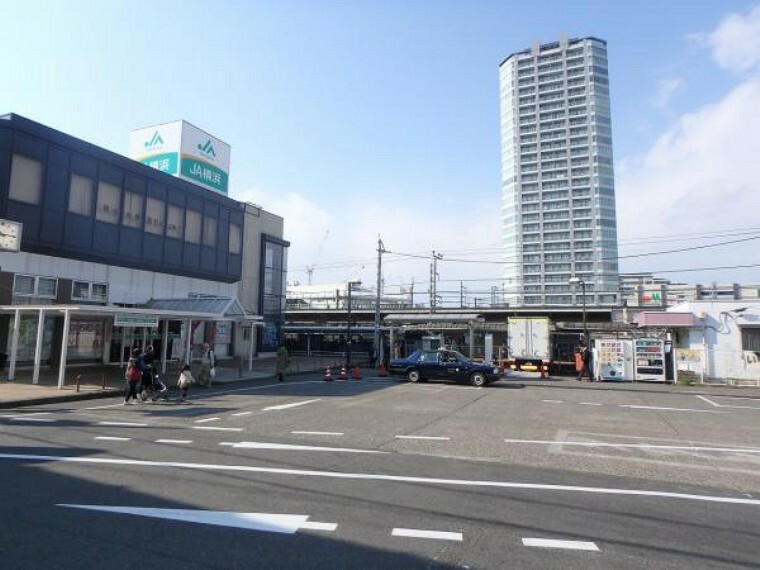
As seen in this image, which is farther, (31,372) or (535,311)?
(535,311)

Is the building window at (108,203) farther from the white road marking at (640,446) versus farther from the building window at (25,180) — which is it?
the white road marking at (640,446)

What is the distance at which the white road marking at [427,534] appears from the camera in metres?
5.21

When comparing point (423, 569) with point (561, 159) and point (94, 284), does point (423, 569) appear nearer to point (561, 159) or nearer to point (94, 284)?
point (94, 284)

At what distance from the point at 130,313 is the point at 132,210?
854 cm

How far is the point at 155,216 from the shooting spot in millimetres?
28375

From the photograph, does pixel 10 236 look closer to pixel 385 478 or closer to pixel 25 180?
pixel 25 180

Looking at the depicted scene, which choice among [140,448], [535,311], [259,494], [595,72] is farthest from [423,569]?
[595,72]

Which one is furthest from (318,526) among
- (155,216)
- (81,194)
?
(155,216)

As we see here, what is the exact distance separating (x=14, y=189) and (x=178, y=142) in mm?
16044

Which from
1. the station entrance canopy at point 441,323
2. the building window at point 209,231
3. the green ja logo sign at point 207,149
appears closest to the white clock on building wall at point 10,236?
the building window at point 209,231

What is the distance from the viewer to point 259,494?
259 inches

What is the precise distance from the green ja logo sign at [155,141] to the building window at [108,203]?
12983mm

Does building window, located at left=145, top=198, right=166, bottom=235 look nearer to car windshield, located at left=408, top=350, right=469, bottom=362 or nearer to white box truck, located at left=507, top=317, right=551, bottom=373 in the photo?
car windshield, located at left=408, top=350, right=469, bottom=362

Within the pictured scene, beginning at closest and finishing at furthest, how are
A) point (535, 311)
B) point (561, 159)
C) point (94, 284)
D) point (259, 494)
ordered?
point (259, 494) → point (94, 284) → point (535, 311) → point (561, 159)
